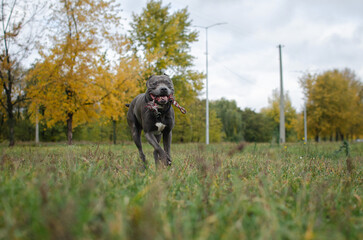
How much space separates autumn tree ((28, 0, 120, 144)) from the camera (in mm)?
12195

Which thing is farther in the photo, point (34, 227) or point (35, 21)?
point (35, 21)

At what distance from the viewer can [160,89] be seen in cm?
382

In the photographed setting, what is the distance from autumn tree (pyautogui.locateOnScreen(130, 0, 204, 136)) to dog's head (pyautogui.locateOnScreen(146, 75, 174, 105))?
13644 millimetres

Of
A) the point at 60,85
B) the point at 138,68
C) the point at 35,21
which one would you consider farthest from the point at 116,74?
the point at 35,21

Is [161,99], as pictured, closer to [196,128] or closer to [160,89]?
[160,89]

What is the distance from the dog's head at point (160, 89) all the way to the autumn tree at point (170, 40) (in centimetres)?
1364

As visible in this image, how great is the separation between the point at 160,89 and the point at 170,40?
598 inches

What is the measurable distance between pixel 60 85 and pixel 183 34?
10.9 m

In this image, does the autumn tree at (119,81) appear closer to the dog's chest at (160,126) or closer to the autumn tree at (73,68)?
the autumn tree at (73,68)

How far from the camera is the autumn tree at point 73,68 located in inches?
480

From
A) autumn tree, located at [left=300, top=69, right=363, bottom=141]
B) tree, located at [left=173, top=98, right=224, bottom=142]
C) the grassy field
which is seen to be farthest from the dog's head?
autumn tree, located at [left=300, top=69, right=363, bottom=141]

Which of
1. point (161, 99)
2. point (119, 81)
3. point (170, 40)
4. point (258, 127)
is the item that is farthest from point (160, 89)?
point (258, 127)

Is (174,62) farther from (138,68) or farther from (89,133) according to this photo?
(89,133)

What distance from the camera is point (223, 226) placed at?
1.52 meters
